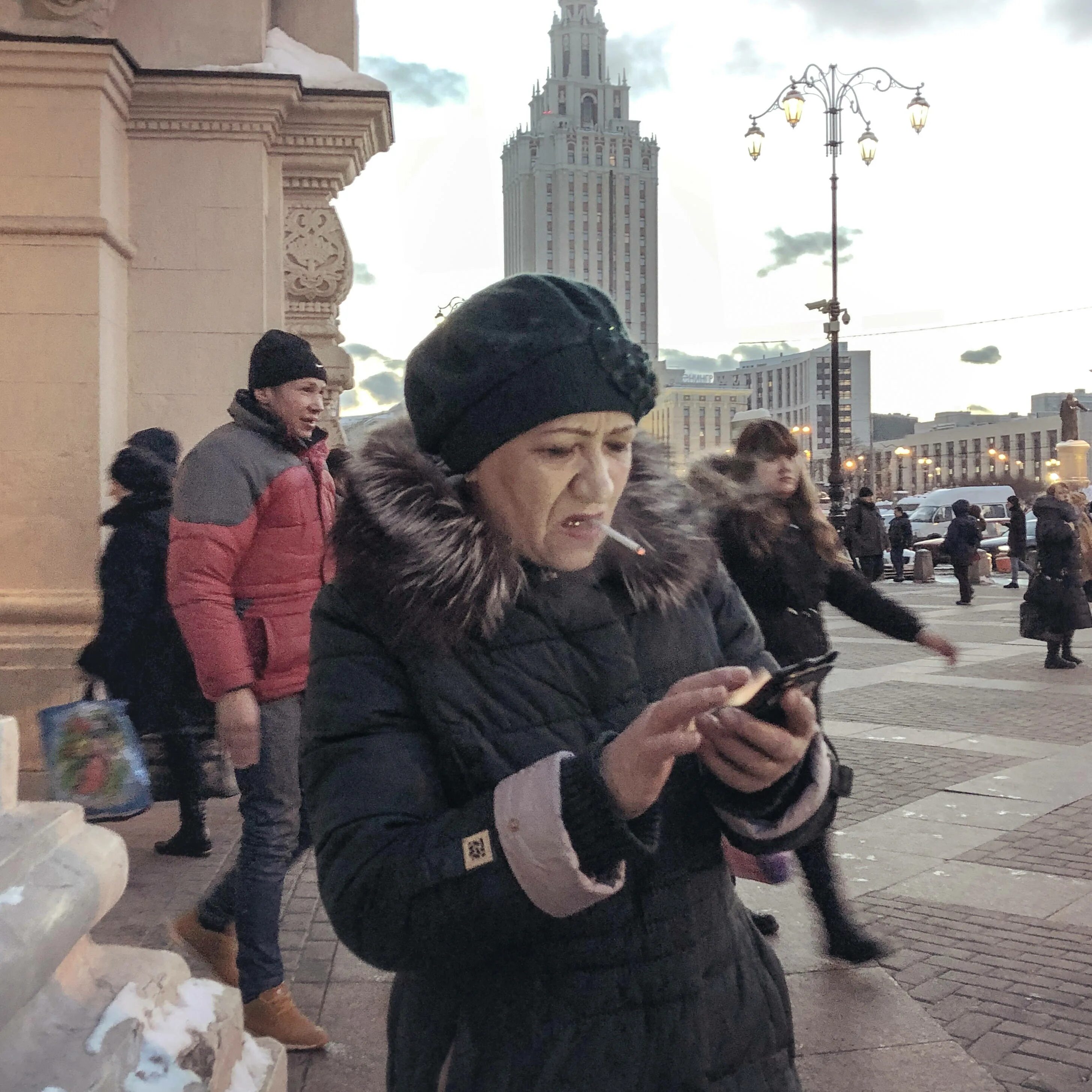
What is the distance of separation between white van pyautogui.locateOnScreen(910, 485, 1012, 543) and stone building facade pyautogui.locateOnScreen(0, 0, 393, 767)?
2529 cm

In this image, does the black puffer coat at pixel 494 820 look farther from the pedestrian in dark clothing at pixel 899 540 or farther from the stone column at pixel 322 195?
the pedestrian in dark clothing at pixel 899 540

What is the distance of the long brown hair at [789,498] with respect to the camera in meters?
4.52

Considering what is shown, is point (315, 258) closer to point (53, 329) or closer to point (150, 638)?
point (53, 329)

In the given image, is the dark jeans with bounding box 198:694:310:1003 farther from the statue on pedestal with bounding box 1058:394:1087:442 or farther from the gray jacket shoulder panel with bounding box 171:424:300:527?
the statue on pedestal with bounding box 1058:394:1087:442

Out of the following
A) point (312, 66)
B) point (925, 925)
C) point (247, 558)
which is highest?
point (312, 66)

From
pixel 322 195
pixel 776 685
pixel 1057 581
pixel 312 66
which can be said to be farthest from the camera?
pixel 1057 581

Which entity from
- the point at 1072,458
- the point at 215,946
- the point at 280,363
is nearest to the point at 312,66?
the point at 280,363

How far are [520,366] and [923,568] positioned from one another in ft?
83.6

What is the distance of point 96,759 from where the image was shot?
3.99 metres

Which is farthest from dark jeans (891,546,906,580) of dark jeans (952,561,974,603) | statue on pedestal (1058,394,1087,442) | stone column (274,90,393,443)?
stone column (274,90,393,443)

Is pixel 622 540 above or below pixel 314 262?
below

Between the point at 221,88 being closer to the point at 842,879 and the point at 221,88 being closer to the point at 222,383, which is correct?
the point at 222,383

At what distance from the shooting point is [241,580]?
3.77 meters

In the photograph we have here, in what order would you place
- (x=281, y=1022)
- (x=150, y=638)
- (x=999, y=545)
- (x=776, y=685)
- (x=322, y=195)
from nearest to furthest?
(x=776, y=685) → (x=281, y=1022) → (x=150, y=638) → (x=322, y=195) → (x=999, y=545)
